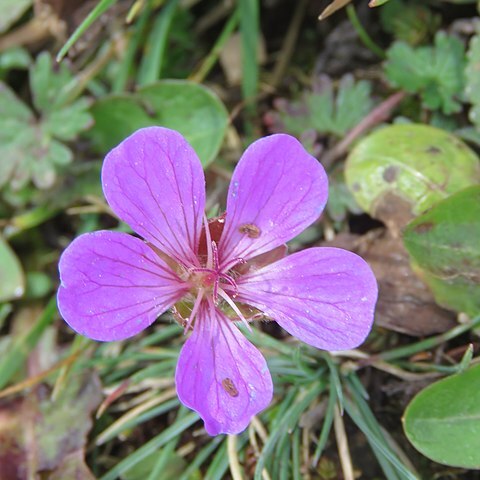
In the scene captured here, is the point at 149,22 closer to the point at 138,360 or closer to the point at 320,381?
the point at 138,360

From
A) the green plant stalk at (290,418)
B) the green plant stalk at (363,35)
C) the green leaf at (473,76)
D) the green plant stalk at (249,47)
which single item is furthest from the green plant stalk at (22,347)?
the green leaf at (473,76)

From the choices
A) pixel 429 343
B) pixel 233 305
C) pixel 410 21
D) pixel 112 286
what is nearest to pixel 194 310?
pixel 233 305

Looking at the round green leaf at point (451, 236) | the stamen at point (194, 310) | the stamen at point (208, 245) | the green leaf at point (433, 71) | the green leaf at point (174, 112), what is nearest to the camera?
the stamen at point (194, 310)

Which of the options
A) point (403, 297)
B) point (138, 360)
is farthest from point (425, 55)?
point (138, 360)

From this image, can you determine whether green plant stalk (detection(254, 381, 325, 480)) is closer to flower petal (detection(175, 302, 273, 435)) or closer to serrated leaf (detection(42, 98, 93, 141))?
flower petal (detection(175, 302, 273, 435))

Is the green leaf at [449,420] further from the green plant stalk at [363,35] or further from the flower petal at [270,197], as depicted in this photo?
the green plant stalk at [363,35]

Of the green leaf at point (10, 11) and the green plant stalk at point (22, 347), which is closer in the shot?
the green plant stalk at point (22, 347)
